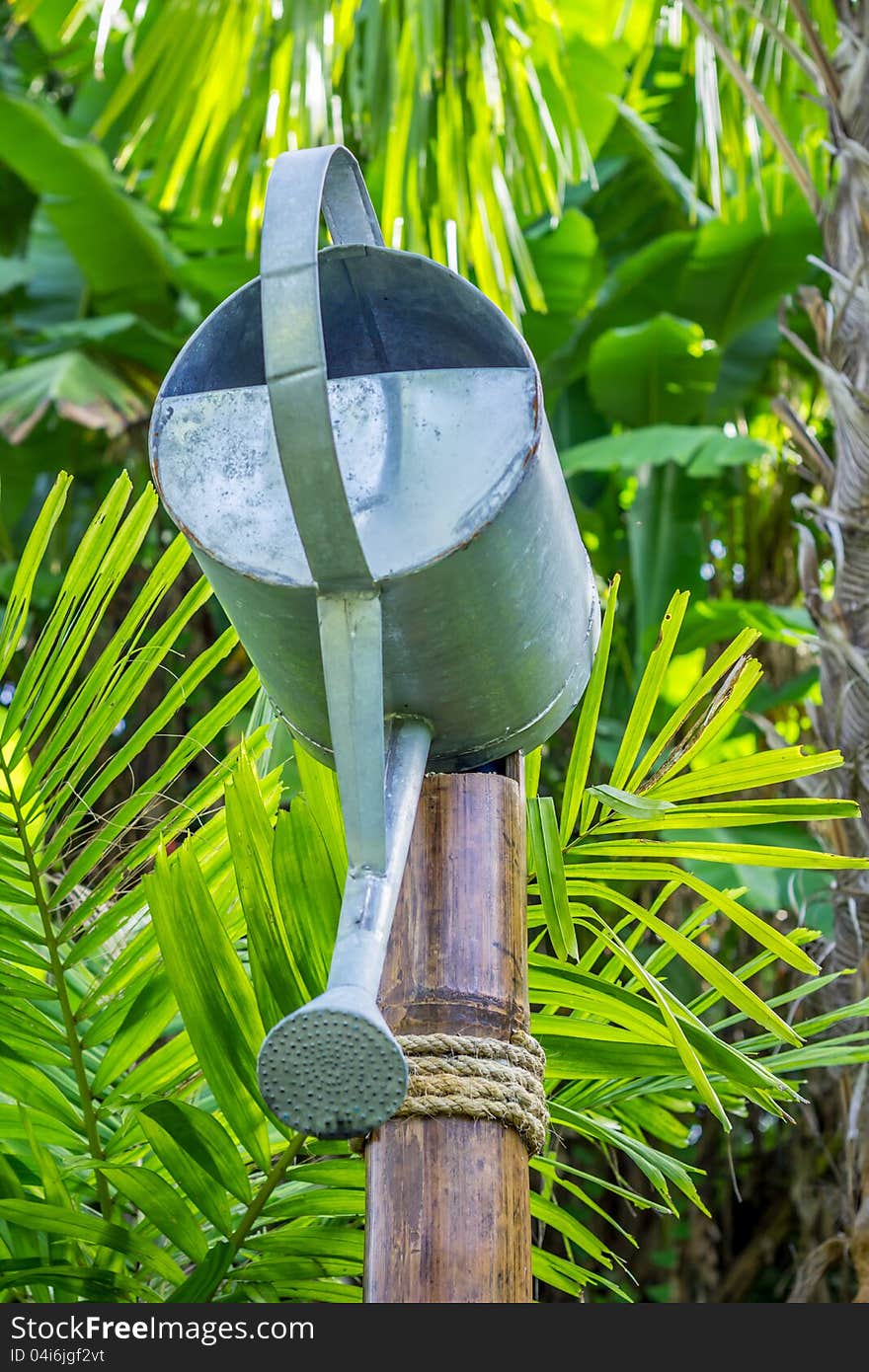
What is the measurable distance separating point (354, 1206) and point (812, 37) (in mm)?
1755

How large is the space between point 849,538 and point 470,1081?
4.73 ft

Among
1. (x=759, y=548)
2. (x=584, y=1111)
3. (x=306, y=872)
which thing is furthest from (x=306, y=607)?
(x=759, y=548)

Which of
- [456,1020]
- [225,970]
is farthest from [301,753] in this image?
[456,1020]

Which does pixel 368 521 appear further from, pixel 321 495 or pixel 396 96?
pixel 396 96

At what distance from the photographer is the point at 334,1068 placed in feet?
1.79

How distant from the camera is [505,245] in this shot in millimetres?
2260

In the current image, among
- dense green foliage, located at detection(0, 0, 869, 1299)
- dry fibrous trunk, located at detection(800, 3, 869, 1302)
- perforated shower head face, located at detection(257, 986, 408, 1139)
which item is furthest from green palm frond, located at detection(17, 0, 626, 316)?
perforated shower head face, located at detection(257, 986, 408, 1139)

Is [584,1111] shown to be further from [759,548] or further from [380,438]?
[759,548]

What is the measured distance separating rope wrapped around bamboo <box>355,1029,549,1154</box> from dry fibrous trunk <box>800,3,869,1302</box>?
1.21m

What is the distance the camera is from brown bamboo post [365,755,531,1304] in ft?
2.23

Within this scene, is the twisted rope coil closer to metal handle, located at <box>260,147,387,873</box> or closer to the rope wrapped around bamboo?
the rope wrapped around bamboo

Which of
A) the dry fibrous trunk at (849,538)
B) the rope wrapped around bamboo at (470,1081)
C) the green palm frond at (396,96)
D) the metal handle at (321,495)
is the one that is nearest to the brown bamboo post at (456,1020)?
the rope wrapped around bamboo at (470,1081)

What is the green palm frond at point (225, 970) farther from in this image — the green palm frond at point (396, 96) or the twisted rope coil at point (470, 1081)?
the green palm frond at point (396, 96)

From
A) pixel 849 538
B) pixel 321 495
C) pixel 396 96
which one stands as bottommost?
pixel 321 495
